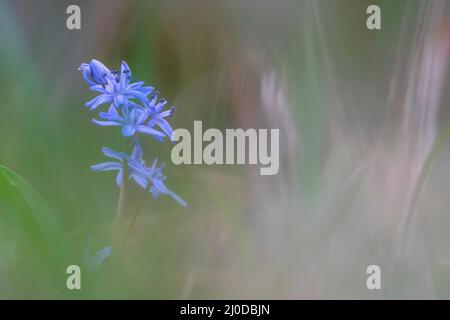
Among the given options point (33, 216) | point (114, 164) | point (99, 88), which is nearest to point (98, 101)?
point (99, 88)

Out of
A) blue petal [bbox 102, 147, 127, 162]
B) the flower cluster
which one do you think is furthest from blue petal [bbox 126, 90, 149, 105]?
blue petal [bbox 102, 147, 127, 162]

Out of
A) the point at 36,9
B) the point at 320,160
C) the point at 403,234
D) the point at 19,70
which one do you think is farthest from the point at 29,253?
the point at 403,234

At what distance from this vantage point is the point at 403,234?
97 cm

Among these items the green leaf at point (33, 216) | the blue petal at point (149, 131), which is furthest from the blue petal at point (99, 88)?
the green leaf at point (33, 216)

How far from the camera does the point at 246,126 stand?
960 millimetres

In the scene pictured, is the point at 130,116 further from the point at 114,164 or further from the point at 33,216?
the point at 33,216

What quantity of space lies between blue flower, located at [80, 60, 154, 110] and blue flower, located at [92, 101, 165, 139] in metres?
0.01

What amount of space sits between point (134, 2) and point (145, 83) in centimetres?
17

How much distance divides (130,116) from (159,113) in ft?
0.19

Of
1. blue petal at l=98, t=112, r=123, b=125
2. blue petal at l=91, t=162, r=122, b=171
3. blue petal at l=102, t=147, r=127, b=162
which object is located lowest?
blue petal at l=91, t=162, r=122, b=171

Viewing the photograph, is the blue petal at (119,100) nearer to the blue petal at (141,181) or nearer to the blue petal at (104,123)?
the blue petal at (104,123)

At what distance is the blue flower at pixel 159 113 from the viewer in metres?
0.94

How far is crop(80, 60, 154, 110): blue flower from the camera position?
0.92 meters

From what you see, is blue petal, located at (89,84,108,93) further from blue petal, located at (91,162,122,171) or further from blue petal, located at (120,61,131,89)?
blue petal, located at (91,162,122,171)
